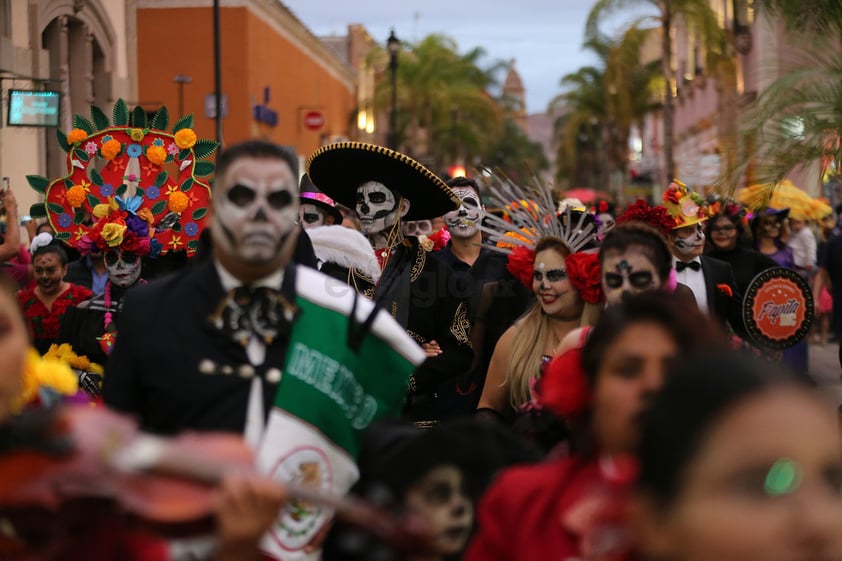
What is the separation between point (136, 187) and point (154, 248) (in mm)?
560

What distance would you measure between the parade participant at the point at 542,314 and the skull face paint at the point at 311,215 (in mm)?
3143

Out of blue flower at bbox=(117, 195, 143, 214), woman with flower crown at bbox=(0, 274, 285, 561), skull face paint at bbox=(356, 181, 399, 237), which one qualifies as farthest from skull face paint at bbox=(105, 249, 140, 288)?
woman with flower crown at bbox=(0, 274, 285, 561)

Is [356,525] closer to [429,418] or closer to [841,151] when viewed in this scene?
[429,418]

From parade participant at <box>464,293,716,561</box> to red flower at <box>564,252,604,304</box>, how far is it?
364 centimetres

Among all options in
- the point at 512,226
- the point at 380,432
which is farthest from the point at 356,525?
the point at 512,226

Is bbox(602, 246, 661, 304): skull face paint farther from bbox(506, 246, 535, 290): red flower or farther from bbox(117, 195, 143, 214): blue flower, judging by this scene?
bbox(117, 195, 143, 214): blue flower

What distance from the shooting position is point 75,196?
381 inches

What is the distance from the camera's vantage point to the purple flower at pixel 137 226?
9656 millimetres

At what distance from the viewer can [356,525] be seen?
123 inches

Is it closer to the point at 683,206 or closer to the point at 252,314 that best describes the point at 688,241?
the point at 683,206

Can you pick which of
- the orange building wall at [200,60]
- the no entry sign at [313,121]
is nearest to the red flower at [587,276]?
the orange building wall at [200,60]

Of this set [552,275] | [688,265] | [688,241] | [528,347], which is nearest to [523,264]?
[552,275]

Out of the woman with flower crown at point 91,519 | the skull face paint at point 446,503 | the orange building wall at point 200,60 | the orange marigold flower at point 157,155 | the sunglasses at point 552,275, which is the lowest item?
the skull face paint at point 446,503

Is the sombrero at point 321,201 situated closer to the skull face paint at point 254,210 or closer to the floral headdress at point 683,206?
the floral headdress at point 683,206
